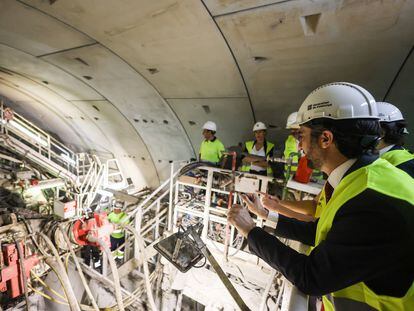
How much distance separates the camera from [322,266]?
81 centimetres

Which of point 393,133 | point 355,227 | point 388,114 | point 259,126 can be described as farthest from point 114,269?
point 388,114

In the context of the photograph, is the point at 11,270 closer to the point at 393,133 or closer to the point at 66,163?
the point at 393,133

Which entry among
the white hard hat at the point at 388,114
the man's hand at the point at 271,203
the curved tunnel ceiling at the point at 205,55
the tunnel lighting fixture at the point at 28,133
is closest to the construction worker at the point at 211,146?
the curved tunnel ceiling at the point at 205,55

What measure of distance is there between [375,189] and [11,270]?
3.39 metres

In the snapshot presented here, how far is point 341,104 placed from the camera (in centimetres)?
116

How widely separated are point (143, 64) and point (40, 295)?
408 cm

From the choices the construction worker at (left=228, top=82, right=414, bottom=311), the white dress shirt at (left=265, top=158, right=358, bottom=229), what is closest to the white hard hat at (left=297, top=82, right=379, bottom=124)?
the construction worker at (left=228, top=82, right=414, bottom=311)

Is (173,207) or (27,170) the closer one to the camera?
(173,207)

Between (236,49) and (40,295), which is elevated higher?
(236,49)

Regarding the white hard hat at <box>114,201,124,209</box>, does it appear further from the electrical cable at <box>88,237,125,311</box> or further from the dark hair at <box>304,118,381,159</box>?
the dark hair at <box>304,118,381,159</box>

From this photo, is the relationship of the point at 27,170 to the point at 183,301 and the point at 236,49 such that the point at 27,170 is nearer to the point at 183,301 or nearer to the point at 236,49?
the point at 183,301

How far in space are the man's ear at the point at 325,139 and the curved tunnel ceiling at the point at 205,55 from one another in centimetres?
204

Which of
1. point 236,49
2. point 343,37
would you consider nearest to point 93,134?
point 236,49

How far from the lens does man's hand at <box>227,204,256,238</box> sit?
3.97 ft
